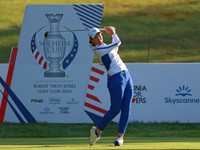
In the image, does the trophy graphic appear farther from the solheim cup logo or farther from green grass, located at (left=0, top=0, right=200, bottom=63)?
green grass, located at (left=0, top=0, right=200, bottom=63)

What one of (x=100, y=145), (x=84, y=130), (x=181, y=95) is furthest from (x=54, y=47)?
(x=100, y=145)

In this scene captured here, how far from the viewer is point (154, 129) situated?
34.8 ft

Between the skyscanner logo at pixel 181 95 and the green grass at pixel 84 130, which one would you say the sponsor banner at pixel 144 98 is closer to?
the skyscanner logo at pixel 181 95

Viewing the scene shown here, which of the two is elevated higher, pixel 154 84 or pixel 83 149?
pixel 83 149

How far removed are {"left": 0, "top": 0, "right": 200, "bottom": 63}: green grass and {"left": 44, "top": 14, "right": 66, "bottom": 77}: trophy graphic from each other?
878 cm

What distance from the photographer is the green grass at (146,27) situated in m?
22.2

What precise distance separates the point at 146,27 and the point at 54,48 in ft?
49.3

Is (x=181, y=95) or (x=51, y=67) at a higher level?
(x=51, y=67)

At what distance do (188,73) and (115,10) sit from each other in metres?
17.3

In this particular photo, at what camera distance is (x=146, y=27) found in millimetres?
25750

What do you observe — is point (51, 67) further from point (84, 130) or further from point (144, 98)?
point (144, 98)

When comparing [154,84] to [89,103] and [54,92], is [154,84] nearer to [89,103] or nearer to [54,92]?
[89,103]

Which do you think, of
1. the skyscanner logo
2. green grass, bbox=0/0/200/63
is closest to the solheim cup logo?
the skyscanner logo

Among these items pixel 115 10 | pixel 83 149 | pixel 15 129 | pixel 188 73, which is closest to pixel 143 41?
pixel 115 10
